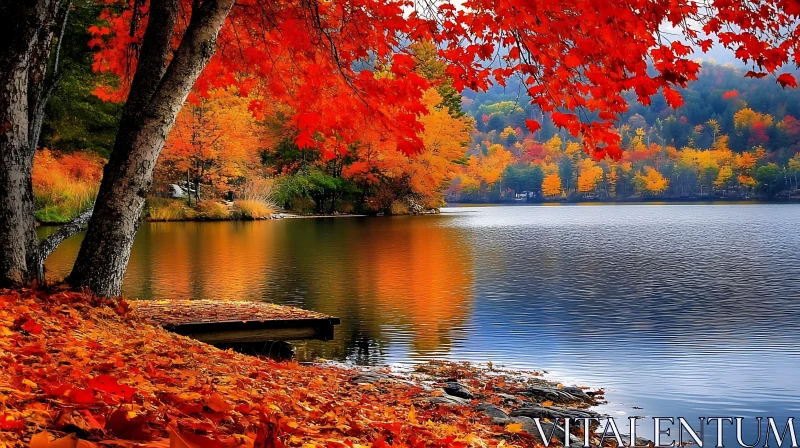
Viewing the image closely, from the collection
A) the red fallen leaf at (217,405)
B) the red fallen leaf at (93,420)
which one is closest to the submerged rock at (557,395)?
the red fallen leaf at (217,405)

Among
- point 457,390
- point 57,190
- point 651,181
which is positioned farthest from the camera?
point 651,181

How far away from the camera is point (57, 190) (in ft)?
93.6

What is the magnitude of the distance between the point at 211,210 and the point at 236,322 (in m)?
29.9

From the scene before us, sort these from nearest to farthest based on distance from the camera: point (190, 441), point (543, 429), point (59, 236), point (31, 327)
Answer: point (190, 441) < point (31, 327) < point (543, 429) < point (59, 236)

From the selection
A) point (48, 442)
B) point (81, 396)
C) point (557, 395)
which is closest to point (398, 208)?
point (557, 395)

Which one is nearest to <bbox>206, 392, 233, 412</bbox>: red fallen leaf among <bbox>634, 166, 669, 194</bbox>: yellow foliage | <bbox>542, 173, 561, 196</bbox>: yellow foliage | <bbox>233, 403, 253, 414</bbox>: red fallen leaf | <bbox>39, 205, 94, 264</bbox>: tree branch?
<bbox>233, 403, 253, 414</bbox>: red fallen leaf

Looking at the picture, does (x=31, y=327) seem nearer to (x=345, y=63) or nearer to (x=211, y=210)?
(x=345, y=63)

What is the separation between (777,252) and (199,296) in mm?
17456

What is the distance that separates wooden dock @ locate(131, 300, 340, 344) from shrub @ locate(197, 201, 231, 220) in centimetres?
2861

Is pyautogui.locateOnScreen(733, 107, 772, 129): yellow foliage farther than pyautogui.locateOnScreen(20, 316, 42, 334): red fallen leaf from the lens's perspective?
Yes

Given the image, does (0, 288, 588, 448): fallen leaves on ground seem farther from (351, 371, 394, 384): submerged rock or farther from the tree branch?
the tree branch

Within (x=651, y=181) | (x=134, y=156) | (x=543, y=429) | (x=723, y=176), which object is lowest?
(x=543, y=429)

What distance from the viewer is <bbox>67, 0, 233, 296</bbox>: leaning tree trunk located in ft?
20.3

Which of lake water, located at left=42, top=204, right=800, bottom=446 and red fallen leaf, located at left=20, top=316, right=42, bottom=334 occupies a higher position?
red fallen leaf, located at left=20, top=316, right=42, bottom=334
